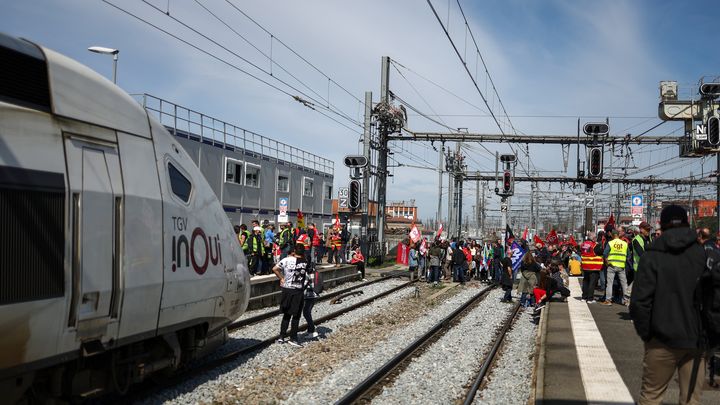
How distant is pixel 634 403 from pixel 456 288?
1617 cm

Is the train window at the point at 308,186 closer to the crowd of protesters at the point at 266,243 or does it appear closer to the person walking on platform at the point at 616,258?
the crowd of protesters at the point at 266,243

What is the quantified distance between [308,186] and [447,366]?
33379mm

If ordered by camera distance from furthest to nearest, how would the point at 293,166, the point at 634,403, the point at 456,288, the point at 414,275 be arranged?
the point at 293,166, the point at 414,275, the point at 456,288, the point at 634,403

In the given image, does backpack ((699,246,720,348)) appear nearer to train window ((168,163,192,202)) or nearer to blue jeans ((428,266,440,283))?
train window ((168,163,192,202))

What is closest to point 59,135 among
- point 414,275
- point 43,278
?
point 43,278

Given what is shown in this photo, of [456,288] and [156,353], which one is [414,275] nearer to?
[456,288]

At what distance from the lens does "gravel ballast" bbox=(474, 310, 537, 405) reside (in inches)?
317

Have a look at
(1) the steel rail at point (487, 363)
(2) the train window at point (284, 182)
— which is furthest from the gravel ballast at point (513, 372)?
(2) the train window at point (284, 182)

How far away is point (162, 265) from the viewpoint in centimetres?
614

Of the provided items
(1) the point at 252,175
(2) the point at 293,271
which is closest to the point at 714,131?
(2) the point at 293,271

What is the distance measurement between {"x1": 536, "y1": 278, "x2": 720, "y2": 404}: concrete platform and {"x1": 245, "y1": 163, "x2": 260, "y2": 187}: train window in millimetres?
22736

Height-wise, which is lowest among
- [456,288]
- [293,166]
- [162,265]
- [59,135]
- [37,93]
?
[456,288]

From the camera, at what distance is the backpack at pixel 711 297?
438 centimetres

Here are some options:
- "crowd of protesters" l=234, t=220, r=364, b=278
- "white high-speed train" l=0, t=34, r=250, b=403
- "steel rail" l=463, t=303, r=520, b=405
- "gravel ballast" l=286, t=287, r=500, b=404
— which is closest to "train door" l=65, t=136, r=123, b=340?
"white high-speed train" l=0, t=34, r=250, b=403
